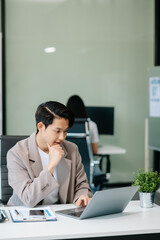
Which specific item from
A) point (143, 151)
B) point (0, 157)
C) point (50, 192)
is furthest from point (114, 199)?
point (143, 151)

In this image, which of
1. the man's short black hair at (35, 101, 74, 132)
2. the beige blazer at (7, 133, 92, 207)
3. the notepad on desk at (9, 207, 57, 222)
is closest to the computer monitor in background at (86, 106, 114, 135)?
the beige blazer at (7, 133, 92, 207)

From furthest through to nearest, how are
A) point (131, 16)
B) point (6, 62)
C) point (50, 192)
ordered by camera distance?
1. point (131, 16)
2. point (6, 62)
3. point (50, 192)

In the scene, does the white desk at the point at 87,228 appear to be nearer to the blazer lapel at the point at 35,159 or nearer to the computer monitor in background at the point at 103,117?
the blazer lapel at the point at 35,159

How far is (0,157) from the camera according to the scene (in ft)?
8.56

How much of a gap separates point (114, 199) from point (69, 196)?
551mm

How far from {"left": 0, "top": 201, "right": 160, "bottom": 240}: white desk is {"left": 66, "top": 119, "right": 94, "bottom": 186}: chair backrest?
2.25 m

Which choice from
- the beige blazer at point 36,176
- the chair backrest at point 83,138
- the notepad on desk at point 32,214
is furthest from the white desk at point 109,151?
the notepad on desk at point 32,214

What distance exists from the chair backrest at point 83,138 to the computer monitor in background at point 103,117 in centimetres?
136

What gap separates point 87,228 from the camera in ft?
6.27

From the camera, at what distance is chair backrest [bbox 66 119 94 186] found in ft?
14.4

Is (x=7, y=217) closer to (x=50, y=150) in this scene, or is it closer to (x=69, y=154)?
(x=50, y=150)

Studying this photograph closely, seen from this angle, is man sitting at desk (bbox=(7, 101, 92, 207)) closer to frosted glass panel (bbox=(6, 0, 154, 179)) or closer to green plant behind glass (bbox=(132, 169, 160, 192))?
green plant behind glass (bbox=(132, 169, 160, 192))

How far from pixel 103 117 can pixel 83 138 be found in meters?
1.48

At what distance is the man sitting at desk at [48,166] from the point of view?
2328 millimetres
